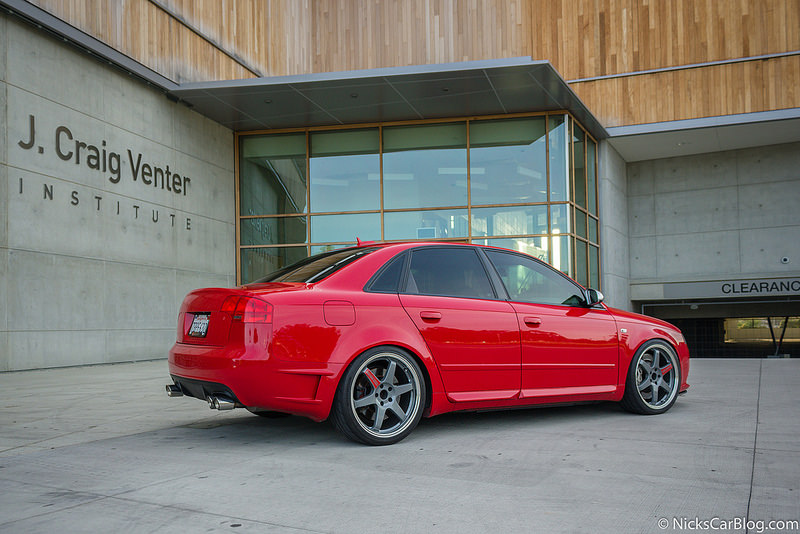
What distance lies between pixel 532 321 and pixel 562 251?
12.1m

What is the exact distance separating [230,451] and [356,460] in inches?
35.1

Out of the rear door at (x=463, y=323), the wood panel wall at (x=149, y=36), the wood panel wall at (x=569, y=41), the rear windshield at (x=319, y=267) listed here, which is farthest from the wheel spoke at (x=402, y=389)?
the wood panel wall at (x=569, y=41)

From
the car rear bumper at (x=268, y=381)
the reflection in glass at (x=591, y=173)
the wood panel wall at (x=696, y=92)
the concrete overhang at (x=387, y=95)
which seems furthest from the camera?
the reflection in glass at (x=591, y=173)

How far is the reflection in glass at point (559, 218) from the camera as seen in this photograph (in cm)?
1733

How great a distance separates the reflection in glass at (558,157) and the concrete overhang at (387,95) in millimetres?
403

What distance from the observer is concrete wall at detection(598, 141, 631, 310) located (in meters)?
20.0

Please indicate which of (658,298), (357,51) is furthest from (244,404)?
(658,298)

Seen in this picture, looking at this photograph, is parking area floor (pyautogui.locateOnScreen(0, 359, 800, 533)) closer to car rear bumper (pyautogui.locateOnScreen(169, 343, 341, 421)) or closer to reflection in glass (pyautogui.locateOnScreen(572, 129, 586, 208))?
car rear bumper (pyautogui.locateOnScreen(169, 343, 341, 421))

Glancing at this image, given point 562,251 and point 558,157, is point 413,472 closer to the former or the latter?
point 562,251

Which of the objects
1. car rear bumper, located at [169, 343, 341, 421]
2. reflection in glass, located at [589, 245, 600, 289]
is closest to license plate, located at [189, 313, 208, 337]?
car rear bumper, located at [169, 343, 341, 421]

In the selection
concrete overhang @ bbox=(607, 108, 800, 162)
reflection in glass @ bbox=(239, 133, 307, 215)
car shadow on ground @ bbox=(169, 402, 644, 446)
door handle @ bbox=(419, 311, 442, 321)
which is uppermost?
concrete overhang @ bbox=(607, 108, 800, 162)

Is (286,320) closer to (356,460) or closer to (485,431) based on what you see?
(356,460)

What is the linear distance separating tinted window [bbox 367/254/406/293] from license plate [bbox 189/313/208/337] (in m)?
1.14

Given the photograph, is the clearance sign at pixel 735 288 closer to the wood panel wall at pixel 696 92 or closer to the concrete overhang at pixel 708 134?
the concrete overhang at pixel 708 134
